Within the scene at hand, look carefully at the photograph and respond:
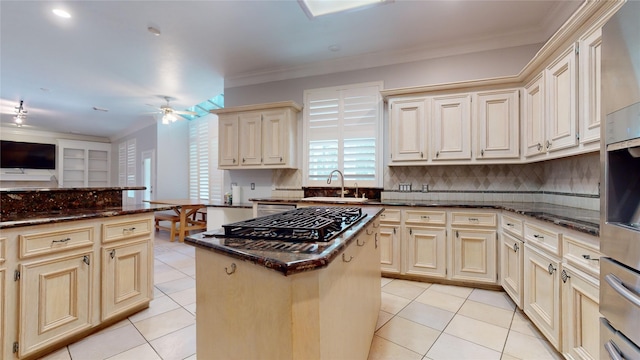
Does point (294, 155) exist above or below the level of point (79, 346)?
above

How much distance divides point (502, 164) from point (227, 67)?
389 centimetres

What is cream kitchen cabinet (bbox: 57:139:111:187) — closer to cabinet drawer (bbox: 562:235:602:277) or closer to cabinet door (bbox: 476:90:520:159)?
cabinet door (bbox: 476:90:520:159)

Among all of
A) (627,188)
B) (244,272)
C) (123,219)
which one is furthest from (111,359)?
(627,188)

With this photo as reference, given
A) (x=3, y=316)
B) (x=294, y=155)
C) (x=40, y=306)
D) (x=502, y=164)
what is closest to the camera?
(x=3, y=316)

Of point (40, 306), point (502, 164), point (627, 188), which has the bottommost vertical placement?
point (40, 306)

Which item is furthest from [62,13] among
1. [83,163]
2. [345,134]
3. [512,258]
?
[83,163]

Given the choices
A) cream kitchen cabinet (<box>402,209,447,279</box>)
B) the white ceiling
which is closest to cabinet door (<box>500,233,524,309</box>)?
cream kitchen cabinet (<box>402,209,447,279</box>)

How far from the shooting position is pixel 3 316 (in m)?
1.53

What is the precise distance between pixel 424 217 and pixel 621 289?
6.17ft

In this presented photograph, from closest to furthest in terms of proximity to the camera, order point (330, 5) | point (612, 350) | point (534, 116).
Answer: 1. point (612, 350)
2. point (330, 5)
3. point (534, 116)

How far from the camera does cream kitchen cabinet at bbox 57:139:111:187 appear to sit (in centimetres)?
809

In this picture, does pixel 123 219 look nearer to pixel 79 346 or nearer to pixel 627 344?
pixel 79 346

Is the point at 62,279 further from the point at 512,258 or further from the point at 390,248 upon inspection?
the point at 512,258

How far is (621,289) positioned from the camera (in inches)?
39.1
